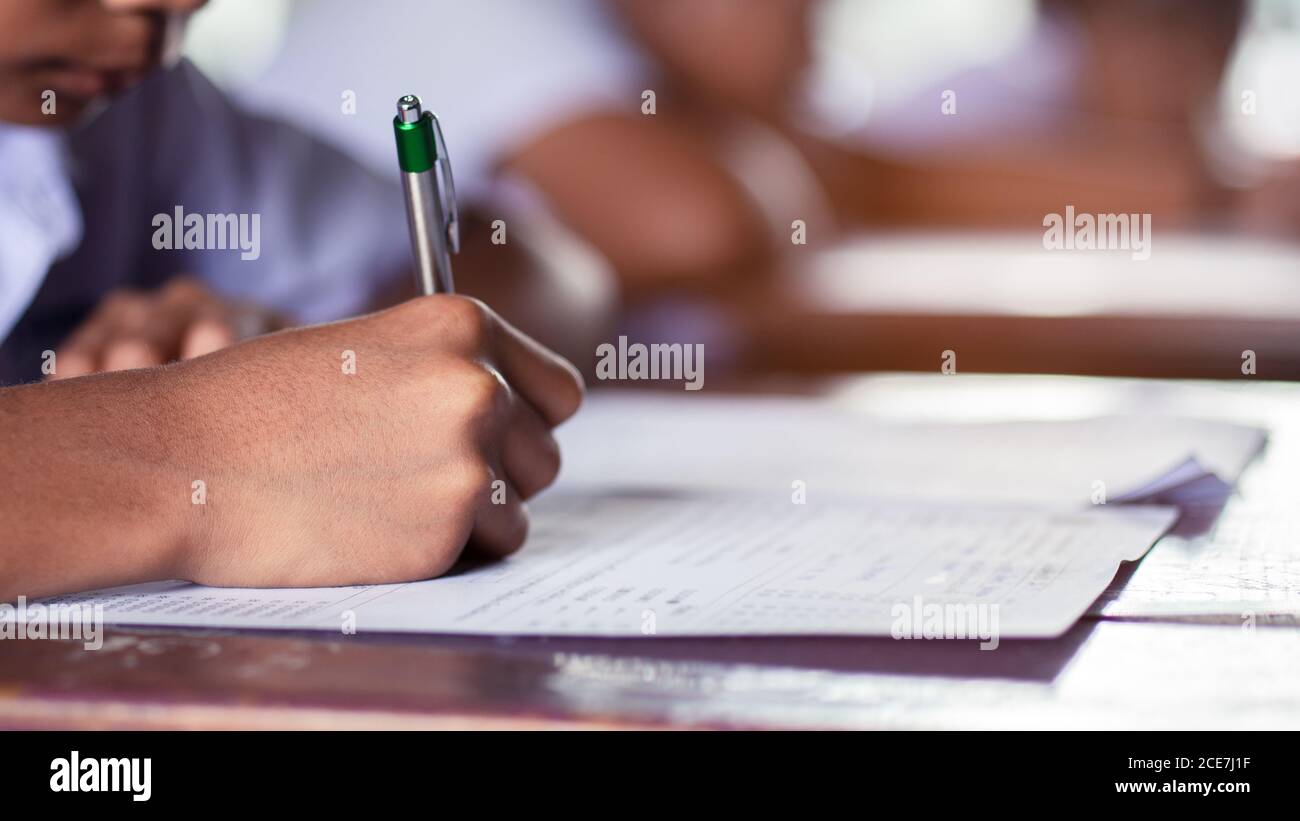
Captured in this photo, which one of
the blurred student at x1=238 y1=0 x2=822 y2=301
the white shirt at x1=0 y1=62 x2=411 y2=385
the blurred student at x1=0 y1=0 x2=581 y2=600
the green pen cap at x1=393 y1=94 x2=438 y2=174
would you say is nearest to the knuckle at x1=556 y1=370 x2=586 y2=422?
the blurred student at x1=0 y1=0 x2=581 y2=600

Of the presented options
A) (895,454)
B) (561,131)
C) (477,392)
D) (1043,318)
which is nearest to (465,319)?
(477,392)

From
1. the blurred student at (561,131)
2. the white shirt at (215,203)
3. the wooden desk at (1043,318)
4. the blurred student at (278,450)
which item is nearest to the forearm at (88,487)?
the blurred student at (278,450)

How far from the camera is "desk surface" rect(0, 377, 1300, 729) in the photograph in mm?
364

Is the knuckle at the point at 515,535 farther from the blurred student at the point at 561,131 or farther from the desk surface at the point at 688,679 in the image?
the blurred student at the point at 561,131

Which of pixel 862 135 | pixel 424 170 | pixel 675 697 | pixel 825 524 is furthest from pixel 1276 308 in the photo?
pixel 862 135

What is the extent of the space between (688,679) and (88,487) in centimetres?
24

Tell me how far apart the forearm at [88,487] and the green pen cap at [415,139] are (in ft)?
0.53

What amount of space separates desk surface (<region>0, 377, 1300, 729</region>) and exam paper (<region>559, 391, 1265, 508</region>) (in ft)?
0.73

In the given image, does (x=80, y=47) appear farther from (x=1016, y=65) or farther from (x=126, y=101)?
(x=1016, y=65)

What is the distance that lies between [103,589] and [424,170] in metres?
0.23

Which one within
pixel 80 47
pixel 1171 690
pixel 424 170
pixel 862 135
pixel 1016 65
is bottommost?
pixel 1171 690

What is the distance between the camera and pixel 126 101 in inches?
48.6

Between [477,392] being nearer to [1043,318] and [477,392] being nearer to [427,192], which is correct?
[427,192]

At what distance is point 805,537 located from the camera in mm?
595
